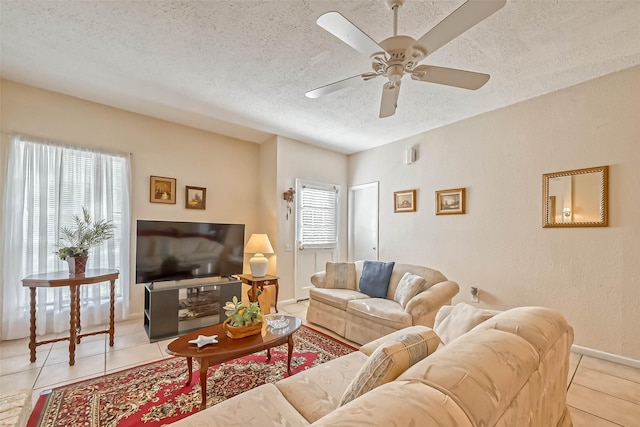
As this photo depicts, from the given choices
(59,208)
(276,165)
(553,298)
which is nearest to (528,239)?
(553,298)

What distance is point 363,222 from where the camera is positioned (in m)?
5.45

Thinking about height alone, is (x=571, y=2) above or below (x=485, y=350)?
above

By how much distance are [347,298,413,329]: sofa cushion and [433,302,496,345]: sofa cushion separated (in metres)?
0.81

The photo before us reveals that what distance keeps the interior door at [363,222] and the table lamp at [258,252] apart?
2016 mm

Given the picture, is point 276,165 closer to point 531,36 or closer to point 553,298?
point 531,36

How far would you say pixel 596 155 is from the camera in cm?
283

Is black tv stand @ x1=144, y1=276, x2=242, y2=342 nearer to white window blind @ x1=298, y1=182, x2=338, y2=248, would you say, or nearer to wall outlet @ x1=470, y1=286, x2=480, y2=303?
white window blind @ x1=298, y1=182, x2=338, y2=248

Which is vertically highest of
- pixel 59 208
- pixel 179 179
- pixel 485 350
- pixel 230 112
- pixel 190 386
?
pixel 230 112

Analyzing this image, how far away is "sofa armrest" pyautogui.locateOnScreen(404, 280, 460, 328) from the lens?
2.71 m

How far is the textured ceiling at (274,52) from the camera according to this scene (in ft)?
6.44

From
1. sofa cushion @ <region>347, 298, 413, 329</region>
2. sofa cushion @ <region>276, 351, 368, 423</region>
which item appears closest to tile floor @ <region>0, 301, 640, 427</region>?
sofa cushion @ <region>347, 298, 413, 329</region>

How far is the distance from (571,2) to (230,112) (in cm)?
341

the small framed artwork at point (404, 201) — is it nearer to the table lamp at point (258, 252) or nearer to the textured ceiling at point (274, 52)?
the textured ceiling at point (274, 52)

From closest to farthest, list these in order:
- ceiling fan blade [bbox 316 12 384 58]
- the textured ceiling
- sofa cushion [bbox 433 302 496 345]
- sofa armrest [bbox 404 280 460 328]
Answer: ceiling fan blade [bbox 316 12 384 58]
sofa cushion [bbox 433 302 496 345]
the textured ceiling
sofa armrest [bbox 404 280 460 328]
